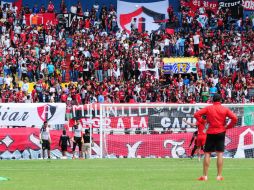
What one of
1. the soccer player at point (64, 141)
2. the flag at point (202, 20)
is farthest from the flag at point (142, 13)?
the soccer player at point (64, 141)

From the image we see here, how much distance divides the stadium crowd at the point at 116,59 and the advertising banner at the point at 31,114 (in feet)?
13.1

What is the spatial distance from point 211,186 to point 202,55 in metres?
39.1

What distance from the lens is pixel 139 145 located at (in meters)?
41.7

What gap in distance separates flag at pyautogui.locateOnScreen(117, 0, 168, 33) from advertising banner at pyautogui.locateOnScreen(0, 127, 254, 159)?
21.5 metres

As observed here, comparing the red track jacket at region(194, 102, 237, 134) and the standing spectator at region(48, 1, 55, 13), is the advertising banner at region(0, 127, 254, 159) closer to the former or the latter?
the standing spectator at region(48, 1, 55, 13)

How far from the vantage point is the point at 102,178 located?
22547mm

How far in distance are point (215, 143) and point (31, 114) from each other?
23.8 metres

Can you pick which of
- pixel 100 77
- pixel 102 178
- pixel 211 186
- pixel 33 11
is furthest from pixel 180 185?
pixel 33 11

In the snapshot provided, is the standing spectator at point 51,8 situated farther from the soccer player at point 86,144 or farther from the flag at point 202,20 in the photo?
the soccer player at point 86,144

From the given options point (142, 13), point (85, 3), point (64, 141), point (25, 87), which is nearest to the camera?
point (64, 141)

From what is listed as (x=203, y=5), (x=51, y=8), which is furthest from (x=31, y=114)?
(x=203, y=5)

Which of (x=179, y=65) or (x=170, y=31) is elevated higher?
(x=170, y=31)

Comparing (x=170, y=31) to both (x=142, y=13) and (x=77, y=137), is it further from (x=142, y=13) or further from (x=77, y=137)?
(x=77, y=137)

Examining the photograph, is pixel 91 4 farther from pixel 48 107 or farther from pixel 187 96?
pixel 48 107
